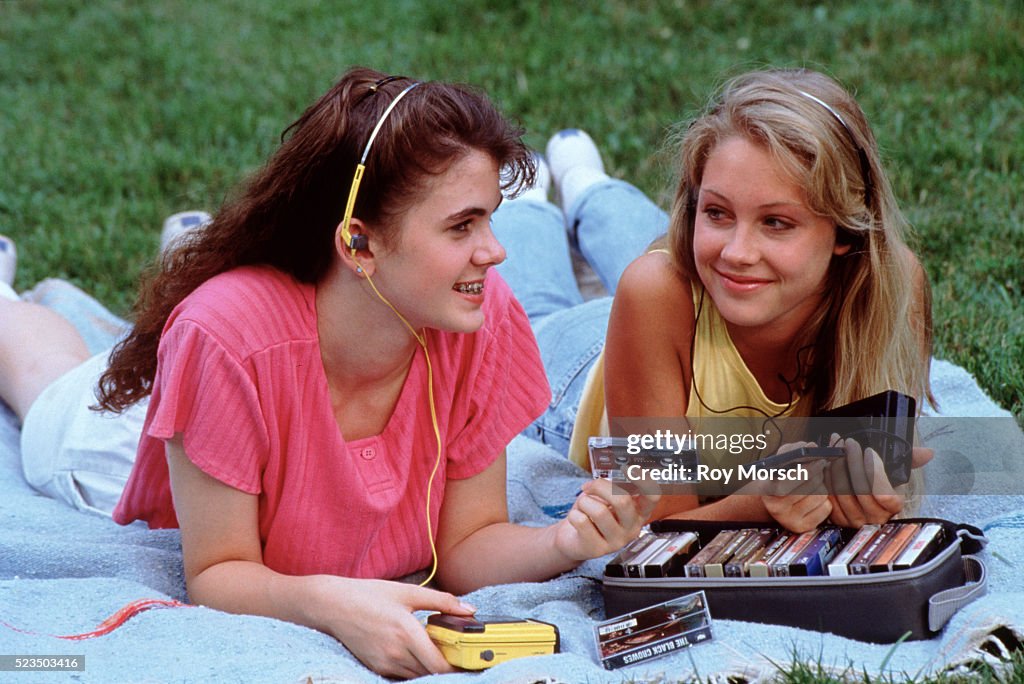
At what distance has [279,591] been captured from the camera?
2428 mm

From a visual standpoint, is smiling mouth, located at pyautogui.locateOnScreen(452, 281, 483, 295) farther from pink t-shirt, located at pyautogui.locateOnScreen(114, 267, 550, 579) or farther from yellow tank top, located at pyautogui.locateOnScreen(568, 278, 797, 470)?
yellow tank top, located at pyautogui.locateOnScreen(568, 278, 797, 470)

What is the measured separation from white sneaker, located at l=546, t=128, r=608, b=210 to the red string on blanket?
243 centimetres

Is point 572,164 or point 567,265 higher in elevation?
point 572,164

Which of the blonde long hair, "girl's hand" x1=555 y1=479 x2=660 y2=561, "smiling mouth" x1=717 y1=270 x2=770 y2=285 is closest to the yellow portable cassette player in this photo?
"girl's hand" x1=555 y1=479 x2=660 y2=561

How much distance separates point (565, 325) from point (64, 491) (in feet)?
4.92

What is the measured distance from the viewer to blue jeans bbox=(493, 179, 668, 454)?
360 centimetres

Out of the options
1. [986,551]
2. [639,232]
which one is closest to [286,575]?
[986,551]

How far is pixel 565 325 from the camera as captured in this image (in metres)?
3.71

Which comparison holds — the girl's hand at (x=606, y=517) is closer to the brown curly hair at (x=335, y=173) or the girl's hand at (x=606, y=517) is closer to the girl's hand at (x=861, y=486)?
the girl's hand at (x=861, y=486)

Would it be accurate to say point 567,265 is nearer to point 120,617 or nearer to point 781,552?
point 781,552

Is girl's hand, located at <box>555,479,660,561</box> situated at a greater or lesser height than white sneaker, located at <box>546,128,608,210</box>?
lesser

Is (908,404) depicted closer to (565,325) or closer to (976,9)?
(565,325)

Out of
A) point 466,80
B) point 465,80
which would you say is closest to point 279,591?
point 465,80

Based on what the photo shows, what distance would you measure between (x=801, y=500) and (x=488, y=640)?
2.30 ft
